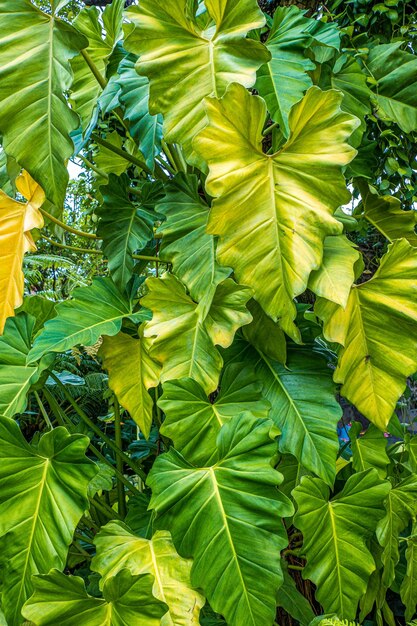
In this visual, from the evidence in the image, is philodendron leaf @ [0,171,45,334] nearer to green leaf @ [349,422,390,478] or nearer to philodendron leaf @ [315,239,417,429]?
philodendron leaf @ [315,239,417,429]

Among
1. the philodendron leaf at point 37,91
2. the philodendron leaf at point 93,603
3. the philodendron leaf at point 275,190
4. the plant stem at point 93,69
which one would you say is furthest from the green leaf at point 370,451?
the plant stem at point 93,69

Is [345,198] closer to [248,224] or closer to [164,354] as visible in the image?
[248,224]

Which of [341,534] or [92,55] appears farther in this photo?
[92,55]

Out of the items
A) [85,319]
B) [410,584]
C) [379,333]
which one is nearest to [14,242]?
[85,319]

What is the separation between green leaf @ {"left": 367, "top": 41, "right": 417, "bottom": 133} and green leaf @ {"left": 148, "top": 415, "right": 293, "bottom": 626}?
3.00 feet

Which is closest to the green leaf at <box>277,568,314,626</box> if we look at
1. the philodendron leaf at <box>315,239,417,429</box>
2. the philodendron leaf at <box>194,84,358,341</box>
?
the philodendron leaf at <box>315,239,417,429</box>

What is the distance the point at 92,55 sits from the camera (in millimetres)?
1478

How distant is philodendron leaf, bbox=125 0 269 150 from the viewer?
0.87m

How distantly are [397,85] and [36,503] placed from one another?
1218mm

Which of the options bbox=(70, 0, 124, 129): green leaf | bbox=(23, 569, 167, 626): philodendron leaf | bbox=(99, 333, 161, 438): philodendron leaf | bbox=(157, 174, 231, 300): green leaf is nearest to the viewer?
bbox=(23, 569, 167, 626): philodendron leaf

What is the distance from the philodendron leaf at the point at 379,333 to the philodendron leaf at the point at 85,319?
0.39 metres

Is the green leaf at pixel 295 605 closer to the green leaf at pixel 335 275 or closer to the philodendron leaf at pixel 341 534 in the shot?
the philodendron leaf at pixel 341 534

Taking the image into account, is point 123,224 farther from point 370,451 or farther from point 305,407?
point 370,451

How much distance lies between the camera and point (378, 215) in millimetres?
1190
